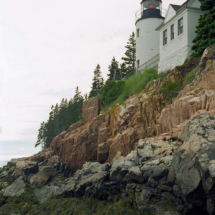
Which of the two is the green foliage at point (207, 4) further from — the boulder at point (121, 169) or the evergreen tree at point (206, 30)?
the boulder at point (121, 169)

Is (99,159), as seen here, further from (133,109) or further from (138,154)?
(138,154)

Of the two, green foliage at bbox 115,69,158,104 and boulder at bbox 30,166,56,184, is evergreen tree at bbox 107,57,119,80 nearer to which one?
green foliage at bbox 115,69,158,104

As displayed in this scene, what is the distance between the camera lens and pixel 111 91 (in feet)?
90.5

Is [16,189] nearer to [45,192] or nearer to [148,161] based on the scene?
[45,192]

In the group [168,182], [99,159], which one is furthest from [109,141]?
[168,182]

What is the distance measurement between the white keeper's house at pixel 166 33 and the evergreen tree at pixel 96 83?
14.8 metres

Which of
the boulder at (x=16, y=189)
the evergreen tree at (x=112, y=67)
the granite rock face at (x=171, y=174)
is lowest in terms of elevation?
the boulder at (x=16, y=189)

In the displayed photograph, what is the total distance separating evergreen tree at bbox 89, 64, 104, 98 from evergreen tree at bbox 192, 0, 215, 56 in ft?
84.1

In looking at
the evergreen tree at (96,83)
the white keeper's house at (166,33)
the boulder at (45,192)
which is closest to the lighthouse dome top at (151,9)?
the white keeper's house at (166,33)

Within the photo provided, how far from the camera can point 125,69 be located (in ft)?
135

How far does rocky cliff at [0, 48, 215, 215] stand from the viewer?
353 inches

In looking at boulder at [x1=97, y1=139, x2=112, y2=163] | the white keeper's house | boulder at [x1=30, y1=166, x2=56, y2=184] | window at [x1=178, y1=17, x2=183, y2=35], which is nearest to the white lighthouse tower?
the white keeper's house

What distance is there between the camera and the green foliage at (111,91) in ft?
89.5

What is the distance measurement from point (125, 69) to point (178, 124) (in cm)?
2842
